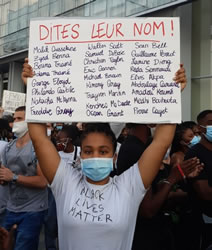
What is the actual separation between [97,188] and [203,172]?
48.5 inches

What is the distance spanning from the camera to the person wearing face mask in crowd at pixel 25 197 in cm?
331

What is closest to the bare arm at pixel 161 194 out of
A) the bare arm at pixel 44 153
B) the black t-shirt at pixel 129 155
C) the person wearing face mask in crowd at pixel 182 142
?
the black t-shirt at pixel 129 155

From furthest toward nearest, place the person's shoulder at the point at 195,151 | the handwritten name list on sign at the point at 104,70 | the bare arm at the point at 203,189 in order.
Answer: the person's shoulder at the point at 195,151 < the bare arm at the point at 203,189 < the handwritten name list on sign at the point at 104,70

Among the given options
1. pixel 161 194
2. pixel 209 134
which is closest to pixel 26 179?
pixel 161 194

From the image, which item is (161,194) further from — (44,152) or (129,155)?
(44,152)

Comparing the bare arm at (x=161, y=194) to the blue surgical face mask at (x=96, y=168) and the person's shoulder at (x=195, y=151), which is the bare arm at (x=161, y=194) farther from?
the person's shoulder at (x=195, y=151)

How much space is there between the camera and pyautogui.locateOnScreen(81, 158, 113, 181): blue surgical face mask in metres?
2.11

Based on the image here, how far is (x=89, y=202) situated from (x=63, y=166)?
11.6 inches

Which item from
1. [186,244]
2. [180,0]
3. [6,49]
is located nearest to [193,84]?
[180,0]

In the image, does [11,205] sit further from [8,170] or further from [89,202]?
[89,202]

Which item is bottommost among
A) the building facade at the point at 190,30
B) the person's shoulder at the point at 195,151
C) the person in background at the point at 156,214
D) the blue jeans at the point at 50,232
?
the blue jeans at the point at 50,232

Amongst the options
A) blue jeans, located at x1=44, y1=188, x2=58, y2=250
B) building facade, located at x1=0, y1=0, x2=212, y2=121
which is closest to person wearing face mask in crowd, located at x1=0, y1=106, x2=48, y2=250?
blue jeans, located at x1=44, y1=188, x2=58, y2=250

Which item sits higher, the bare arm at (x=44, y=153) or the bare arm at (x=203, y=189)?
the bare arm at (x=44, y=153)

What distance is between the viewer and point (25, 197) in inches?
133
